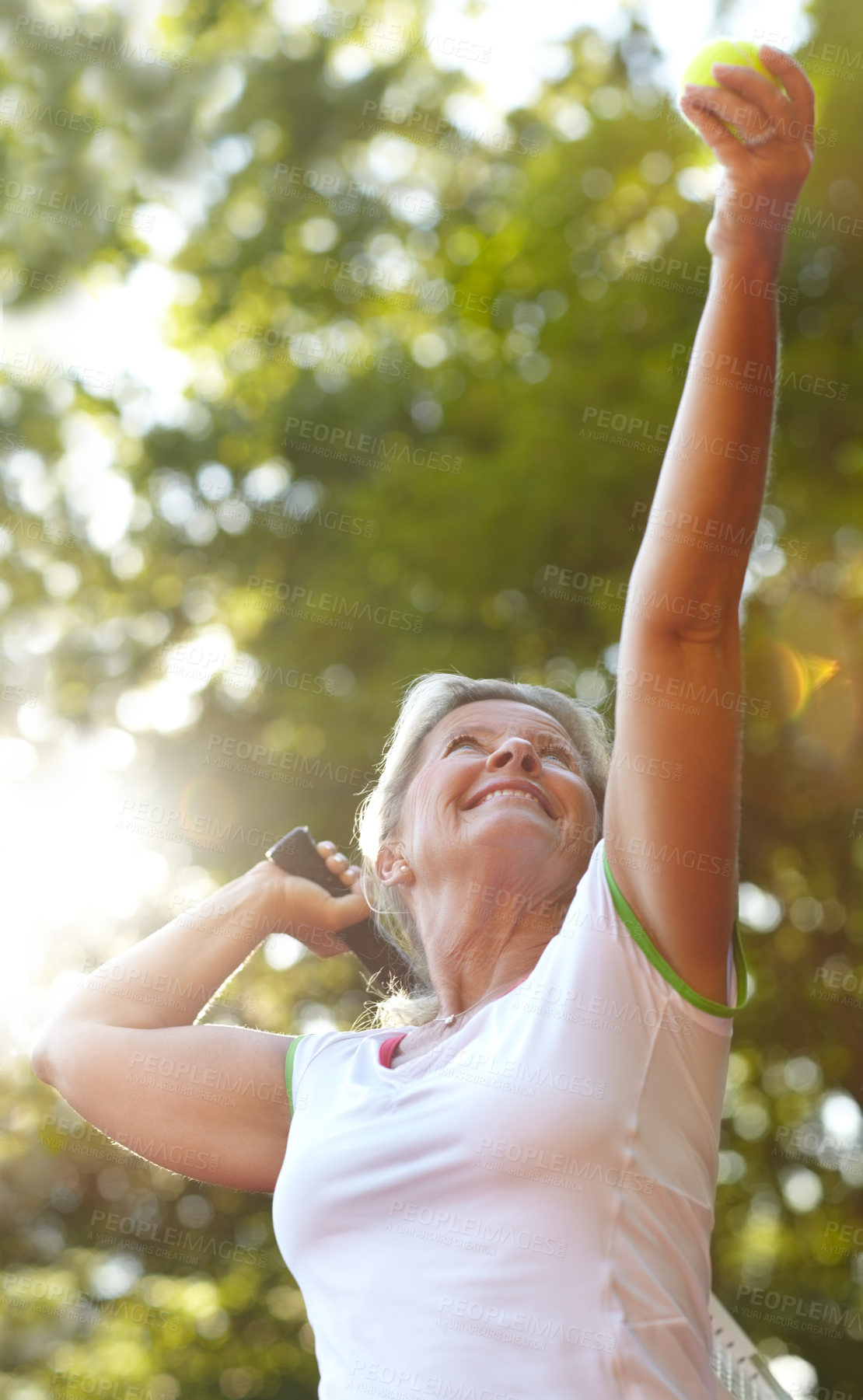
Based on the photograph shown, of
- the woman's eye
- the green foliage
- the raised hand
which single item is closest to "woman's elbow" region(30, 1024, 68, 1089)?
the woman's eye

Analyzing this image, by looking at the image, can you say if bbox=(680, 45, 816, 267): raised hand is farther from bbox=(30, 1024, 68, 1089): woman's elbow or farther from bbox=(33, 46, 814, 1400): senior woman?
bbox=(30, 1024, 68, 1089): woman's elbow

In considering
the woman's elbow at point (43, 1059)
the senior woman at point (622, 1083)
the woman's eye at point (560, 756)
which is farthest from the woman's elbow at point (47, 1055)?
the woman's eye at point (560, 756)

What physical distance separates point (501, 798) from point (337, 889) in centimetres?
56

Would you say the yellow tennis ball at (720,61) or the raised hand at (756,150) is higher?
the yellow tennis ball at (720,61)

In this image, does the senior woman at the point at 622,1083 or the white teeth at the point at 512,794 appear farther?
the white teeth at the point at 512,794

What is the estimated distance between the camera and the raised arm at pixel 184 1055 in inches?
78.7

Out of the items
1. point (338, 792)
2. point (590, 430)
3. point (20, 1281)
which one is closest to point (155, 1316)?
point (20, 1281)

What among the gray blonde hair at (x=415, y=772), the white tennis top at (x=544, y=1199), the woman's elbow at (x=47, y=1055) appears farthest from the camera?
the gray blonde hair at (x=415, y=772)

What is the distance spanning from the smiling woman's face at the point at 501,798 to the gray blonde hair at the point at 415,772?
0.05 m

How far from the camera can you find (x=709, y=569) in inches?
59.9

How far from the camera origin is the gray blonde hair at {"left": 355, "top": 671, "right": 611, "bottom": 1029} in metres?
2.26

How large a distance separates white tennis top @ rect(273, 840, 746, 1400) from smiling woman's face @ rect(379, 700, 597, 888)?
0.28 meters

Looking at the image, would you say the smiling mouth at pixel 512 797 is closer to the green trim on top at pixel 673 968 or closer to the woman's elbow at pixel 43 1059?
the green trim on top at pixel 673 968

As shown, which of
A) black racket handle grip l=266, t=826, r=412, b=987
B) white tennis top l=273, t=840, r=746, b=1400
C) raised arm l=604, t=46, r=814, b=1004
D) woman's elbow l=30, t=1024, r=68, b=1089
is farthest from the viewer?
black racket handle grip l=266, t=826, r=412, b=987
